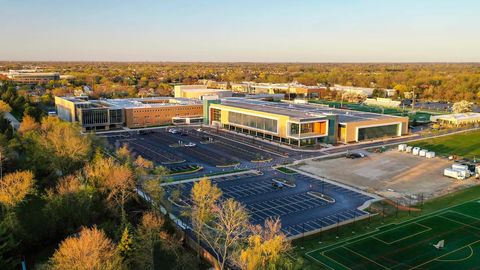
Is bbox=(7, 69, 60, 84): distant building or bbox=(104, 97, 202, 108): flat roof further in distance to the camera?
bbox=(7, 69, 60, 84): distant building

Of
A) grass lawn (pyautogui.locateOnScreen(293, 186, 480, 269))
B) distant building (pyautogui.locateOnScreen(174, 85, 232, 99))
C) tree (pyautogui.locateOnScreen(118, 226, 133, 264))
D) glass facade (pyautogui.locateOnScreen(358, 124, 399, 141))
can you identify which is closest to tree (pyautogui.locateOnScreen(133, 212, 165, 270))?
tree (pyautogui.locateOnScreen(118, 226, 133, 264))

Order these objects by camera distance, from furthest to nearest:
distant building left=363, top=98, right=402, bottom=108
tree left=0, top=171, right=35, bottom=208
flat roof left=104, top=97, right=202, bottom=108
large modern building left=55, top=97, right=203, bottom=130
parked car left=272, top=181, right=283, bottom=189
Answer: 1. distant building left=363, top=98, right=402, bottom=108
2. flat roof left=104, top=97, right=202, bottom=108
3. large modern building left=55, top=97, right=203, bottom=130
4. parked car left=272, top=181, right=283, bottom=189
5. tree left=0, top=171, right=35, bottom=208

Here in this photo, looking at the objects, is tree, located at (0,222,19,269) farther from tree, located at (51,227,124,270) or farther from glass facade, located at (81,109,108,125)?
glass facade, located at (81,109,108,125)

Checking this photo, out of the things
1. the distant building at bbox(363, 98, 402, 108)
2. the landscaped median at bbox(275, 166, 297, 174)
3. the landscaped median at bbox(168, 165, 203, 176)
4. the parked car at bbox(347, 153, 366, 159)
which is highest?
the distant building at bbox(363, 98, 402, 108)

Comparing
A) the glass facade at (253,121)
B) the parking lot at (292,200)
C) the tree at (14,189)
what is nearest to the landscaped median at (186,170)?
the parking lot at (292,200)

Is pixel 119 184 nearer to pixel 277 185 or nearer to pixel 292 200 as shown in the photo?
pixel 292 200

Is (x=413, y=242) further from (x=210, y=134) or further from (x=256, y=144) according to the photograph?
(x=210, y=134)

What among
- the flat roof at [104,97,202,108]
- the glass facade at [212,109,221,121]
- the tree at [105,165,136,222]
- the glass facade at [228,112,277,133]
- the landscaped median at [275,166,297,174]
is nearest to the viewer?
the tree at [105,165,136,222]

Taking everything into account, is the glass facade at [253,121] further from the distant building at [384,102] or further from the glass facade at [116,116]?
the distant building at [384,102]
